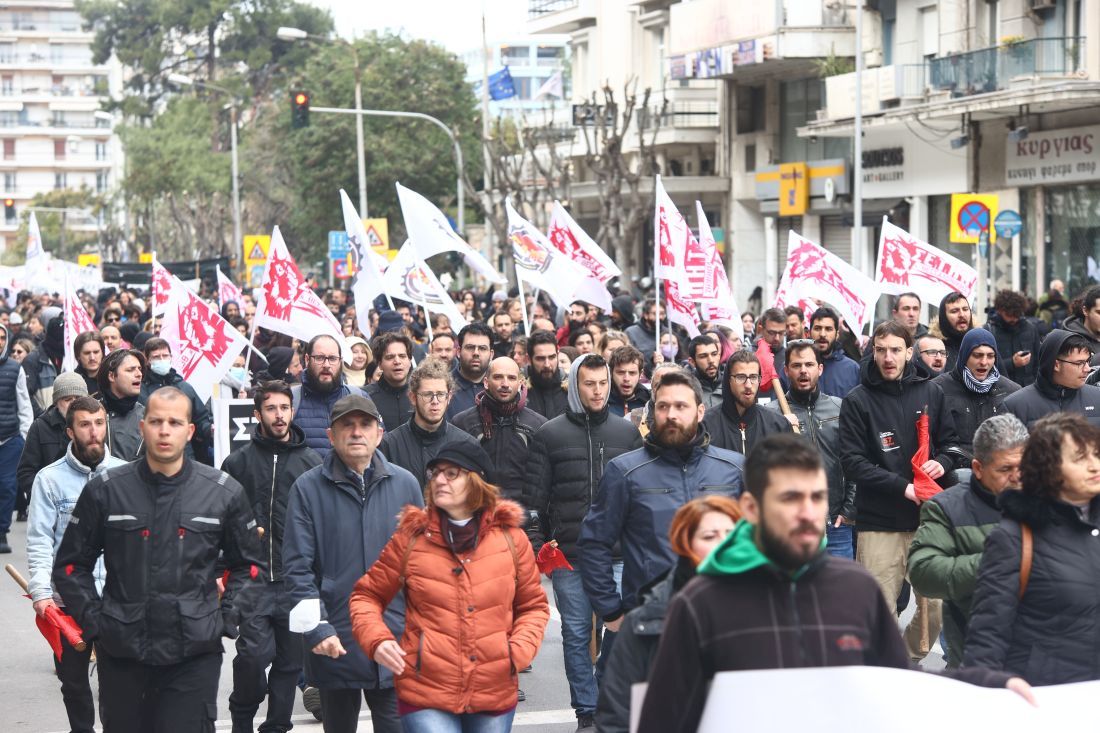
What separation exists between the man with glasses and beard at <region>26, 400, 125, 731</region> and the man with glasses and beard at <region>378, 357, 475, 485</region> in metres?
1.29

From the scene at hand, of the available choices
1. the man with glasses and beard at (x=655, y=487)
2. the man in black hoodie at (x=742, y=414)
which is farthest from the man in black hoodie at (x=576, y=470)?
the man with glasses and beard at (x=655, y=487)

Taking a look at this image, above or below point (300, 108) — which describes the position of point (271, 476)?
below

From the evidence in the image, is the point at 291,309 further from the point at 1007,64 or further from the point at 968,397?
the point at 1007,64

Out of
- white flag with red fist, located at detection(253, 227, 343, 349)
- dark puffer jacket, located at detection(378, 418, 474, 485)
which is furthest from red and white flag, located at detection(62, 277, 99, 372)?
dark puffer jacket, located at detection(378, 418, 474, 485)

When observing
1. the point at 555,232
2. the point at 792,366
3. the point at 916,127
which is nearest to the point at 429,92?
the point at 916,127

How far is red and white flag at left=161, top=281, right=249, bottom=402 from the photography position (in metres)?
12.6

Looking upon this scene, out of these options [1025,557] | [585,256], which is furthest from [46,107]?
[1025,557]

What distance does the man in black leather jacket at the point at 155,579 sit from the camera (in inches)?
237

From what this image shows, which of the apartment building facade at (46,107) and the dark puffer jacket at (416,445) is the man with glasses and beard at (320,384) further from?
the apartment building facade at (46,107)

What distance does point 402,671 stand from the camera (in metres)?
5.57

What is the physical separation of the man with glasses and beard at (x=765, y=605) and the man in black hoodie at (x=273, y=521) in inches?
153

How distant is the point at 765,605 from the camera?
3.75 m

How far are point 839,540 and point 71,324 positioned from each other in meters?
6.97

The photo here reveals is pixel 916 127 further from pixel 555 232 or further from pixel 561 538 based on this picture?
pixel 561 538
